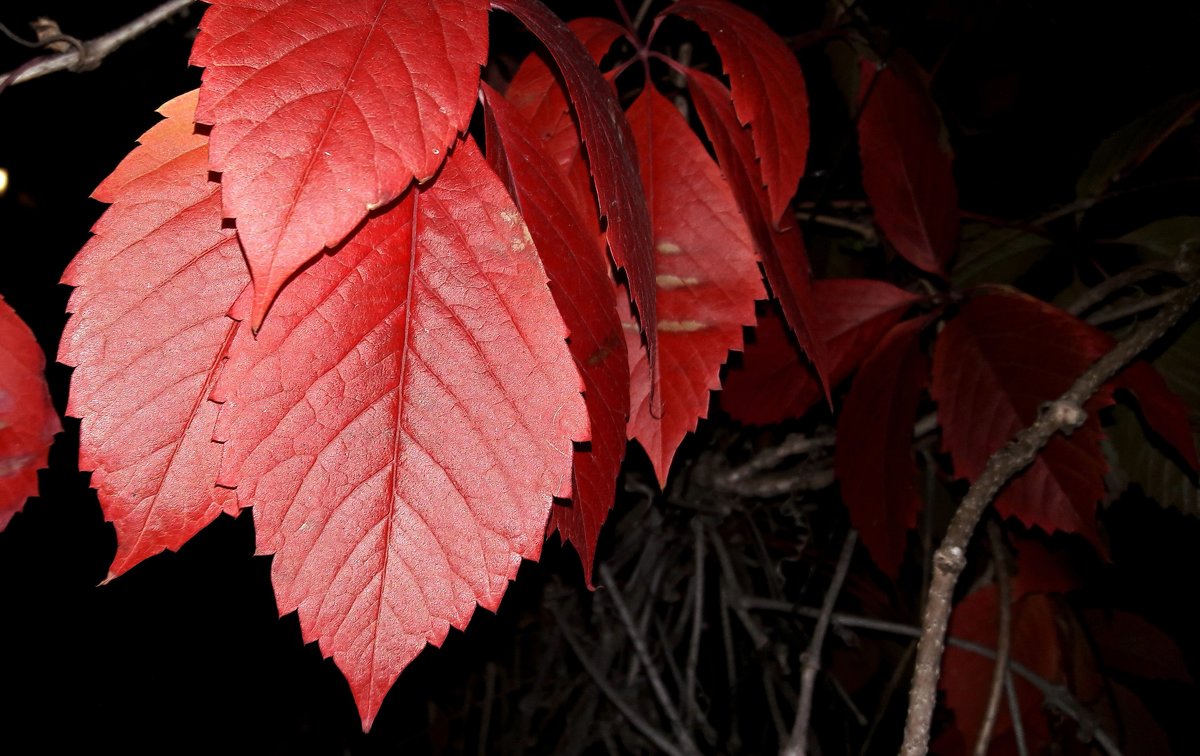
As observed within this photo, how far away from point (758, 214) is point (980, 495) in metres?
0.31

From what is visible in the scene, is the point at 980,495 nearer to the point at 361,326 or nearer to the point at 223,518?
the point at 361,326

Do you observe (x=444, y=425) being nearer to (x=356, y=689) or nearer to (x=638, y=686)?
(x=356, y=689)

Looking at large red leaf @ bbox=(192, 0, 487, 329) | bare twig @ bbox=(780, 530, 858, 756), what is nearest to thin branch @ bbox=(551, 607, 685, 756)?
bare twig @ bbox=(780, 530, 858, 756)

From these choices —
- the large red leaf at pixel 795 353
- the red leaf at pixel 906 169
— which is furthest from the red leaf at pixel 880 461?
the red leaf at pixel 906 169

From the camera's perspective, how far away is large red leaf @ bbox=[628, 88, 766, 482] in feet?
1.45

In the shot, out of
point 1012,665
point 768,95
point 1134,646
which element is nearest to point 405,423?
point 768,95

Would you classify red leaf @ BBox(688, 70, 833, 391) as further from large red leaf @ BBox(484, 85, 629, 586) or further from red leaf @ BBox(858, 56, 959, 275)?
red leaf @ BBox(858, 56, 959, 275)

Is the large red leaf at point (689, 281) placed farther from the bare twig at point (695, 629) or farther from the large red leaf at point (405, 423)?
the bare twig at point (695, 629)

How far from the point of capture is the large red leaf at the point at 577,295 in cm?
36

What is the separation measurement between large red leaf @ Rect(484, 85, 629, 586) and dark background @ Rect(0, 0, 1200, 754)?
0.53 meters

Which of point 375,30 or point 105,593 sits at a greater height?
point 375,30

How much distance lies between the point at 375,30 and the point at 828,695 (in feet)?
3.56

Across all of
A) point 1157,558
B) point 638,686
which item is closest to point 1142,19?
point 1157,558

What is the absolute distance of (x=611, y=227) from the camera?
13.0 inches
